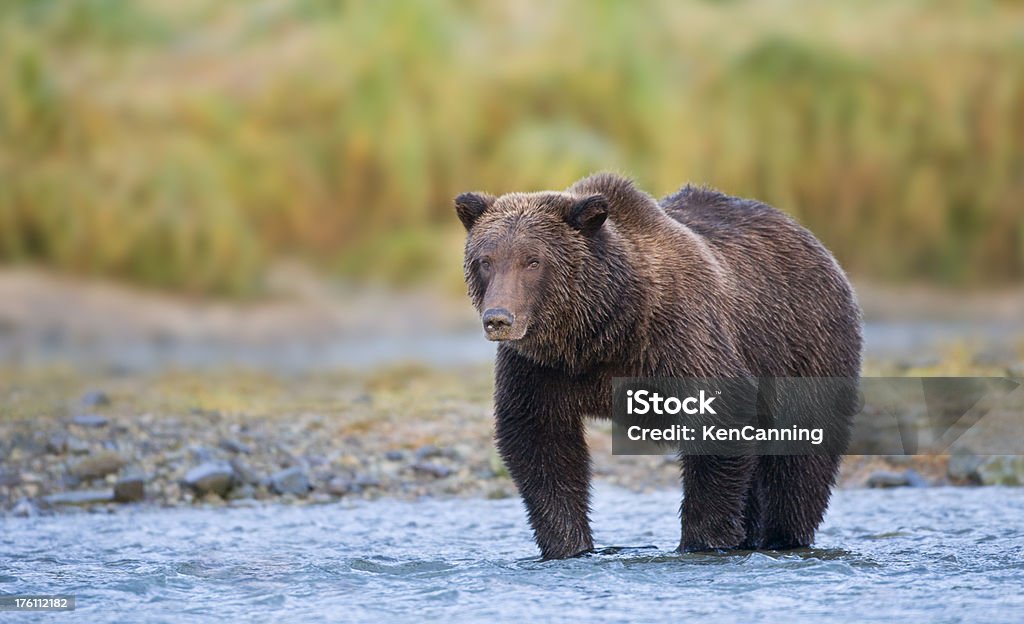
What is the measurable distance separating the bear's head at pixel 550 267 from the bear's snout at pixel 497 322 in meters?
0.11

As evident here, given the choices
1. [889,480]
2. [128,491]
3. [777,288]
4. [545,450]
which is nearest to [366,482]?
[128,491]

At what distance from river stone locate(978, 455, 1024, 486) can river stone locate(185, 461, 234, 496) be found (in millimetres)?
5383

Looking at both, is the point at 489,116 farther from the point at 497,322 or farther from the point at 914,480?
the point at 497,322

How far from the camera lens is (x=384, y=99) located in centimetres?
2483

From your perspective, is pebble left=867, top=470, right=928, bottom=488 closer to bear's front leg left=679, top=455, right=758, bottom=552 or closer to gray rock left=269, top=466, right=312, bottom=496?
bear's front leg left=679, top=455, right=758, bottom=552

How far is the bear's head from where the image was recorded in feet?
25.8

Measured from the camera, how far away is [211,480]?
1128 centimetres

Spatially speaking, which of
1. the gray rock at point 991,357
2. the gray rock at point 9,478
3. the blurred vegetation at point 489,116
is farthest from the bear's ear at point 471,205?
the blurred vegetation at point 489,116

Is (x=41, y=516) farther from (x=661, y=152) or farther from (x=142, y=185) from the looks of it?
(x=661, y=152)

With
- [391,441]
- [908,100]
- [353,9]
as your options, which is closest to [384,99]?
[353,9]

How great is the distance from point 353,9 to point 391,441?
1413cm

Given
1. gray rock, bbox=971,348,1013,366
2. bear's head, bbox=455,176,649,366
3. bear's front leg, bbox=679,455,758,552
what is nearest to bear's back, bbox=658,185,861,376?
bear's front leg, bbox=679,455,758,552

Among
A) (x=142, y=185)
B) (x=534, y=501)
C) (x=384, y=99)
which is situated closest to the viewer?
(x=534, y=501)

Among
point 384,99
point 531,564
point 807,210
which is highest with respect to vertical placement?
point 384,99
